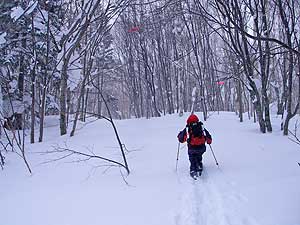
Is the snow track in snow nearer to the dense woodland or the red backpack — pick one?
the red backpack

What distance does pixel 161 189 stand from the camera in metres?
6.16

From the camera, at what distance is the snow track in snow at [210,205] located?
15.2 ft

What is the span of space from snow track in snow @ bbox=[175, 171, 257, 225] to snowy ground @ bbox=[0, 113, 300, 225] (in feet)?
0.05

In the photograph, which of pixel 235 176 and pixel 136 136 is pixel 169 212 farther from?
pixel 136 136

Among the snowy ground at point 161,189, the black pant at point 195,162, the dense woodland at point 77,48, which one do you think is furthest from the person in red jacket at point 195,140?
the dense woodland at point 77,48

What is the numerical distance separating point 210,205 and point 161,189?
45.2 inches

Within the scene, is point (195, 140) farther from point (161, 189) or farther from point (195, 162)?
point (161, 189)

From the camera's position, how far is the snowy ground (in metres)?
4.83

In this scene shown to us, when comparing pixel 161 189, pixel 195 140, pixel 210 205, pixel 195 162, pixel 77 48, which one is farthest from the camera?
pixel 77 48

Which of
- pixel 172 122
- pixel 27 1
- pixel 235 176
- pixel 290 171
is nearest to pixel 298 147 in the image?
pixel 290 171

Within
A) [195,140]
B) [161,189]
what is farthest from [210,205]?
[195,140]

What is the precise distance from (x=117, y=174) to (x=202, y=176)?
1955mm

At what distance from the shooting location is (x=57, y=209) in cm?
541

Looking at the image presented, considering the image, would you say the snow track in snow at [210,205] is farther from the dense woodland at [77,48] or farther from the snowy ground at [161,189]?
the dense woodland at [77,48]
